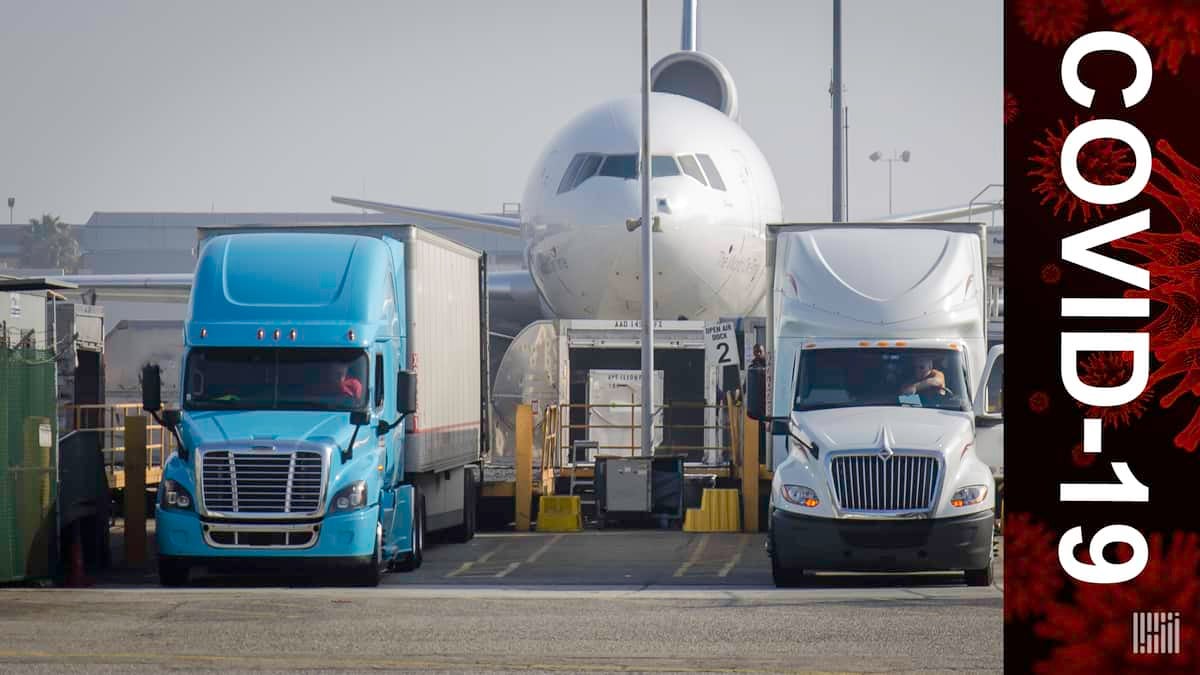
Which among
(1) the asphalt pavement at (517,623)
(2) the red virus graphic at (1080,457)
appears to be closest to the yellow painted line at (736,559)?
(1) the asphalt pavement at (517,623)

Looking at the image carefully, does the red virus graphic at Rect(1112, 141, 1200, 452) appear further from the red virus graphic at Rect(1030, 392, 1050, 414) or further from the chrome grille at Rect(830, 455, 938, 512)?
the chrome grille at Rect(830, 455, 938, 512)

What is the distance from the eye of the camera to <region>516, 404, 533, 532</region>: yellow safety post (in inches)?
898

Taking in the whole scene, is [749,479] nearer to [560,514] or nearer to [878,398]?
[560,514]

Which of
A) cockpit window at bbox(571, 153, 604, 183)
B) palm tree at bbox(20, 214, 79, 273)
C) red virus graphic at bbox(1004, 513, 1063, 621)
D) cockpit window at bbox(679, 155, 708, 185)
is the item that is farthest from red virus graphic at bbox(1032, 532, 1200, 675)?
palm tree at bbox(20, 214, 79, 273)

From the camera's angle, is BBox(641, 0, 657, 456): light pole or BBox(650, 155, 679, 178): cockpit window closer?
BBox(641, 0, 657, 456): light pole

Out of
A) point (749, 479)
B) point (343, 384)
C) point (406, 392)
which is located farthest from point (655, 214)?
point (343, 384)

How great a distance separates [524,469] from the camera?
22.9 m

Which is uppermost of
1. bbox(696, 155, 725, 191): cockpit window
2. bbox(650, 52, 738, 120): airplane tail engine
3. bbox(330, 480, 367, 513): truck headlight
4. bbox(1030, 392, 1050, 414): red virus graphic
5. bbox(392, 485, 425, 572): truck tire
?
bbox(650, 52, 738, 120): airplane tail engine

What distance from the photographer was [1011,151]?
6051mm

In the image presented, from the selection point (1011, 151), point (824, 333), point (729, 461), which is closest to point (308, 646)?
point (1011, 151)

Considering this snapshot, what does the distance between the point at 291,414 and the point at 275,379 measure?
400 mm

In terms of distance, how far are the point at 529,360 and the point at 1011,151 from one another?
812 inches

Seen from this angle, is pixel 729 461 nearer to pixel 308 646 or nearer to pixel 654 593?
pixel 654 593

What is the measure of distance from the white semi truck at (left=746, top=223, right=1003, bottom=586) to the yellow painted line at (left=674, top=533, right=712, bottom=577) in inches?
53.0
